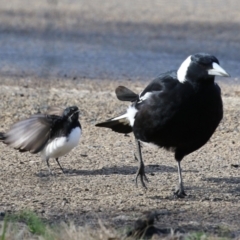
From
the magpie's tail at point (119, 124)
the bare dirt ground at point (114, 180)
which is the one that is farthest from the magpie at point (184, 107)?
the magpie's tail at point (119, 124)

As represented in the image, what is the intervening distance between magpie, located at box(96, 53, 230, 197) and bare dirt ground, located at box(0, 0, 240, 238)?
50 centimetres

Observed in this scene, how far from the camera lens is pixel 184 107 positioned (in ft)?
24.6

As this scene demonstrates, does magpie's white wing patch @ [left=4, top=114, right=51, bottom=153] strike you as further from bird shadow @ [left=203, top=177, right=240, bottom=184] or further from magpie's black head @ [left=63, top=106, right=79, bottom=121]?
bird shadow @ [left=203, top=177, right=240, bottom=184]

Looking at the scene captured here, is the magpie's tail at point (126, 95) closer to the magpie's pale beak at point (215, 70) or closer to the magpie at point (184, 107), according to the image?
the magpie at point (184, 107)

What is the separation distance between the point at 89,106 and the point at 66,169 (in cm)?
251

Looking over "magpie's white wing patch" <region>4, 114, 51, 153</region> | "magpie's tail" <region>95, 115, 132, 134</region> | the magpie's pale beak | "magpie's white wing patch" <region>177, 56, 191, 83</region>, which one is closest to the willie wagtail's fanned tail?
"magpie's tail" <region>95, 115, 132, 134</region>

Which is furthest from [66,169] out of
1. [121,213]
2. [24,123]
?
[121,213]

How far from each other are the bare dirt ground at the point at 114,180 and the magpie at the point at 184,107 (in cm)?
43

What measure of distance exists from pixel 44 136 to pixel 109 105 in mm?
2696

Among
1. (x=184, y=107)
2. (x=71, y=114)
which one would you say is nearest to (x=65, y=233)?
(x=184, y=107)

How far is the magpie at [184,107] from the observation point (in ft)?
24.7

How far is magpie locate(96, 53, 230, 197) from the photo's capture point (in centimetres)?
752

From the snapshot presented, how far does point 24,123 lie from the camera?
27.8 feet

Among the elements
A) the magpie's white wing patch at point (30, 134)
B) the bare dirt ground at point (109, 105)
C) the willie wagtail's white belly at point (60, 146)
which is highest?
the magpie's white wing patch at point (30, 134)
